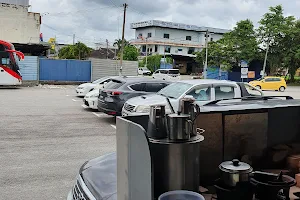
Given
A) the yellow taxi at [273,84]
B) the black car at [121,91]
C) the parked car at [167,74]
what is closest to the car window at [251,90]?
the black car at [121,91]

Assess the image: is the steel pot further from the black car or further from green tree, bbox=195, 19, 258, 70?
green tree, bbox=195, 19, 258, 70

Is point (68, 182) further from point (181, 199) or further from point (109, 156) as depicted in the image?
point (181, 199)

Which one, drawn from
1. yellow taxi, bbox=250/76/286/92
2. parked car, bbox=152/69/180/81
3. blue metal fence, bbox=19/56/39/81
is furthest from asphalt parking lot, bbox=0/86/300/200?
parked car, bbox=152/69/180/81

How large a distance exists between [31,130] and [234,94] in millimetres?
5736

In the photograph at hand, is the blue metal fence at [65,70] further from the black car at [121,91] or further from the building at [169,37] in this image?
the building at [169,37]

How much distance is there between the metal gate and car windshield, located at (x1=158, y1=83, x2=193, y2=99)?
71.5 ft

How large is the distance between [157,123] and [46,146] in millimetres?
6083

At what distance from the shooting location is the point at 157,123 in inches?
72.5

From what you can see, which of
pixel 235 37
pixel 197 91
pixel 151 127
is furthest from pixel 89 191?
pixel 235 37

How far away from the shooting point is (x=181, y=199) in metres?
1.69

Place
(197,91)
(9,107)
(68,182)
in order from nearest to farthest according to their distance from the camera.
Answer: (68,182) < (197,91) < (9,107)

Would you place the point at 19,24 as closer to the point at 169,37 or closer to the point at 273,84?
the point at 273,84

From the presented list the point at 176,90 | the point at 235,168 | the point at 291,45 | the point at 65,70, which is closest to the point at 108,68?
the point at 65,70

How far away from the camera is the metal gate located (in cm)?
3020
